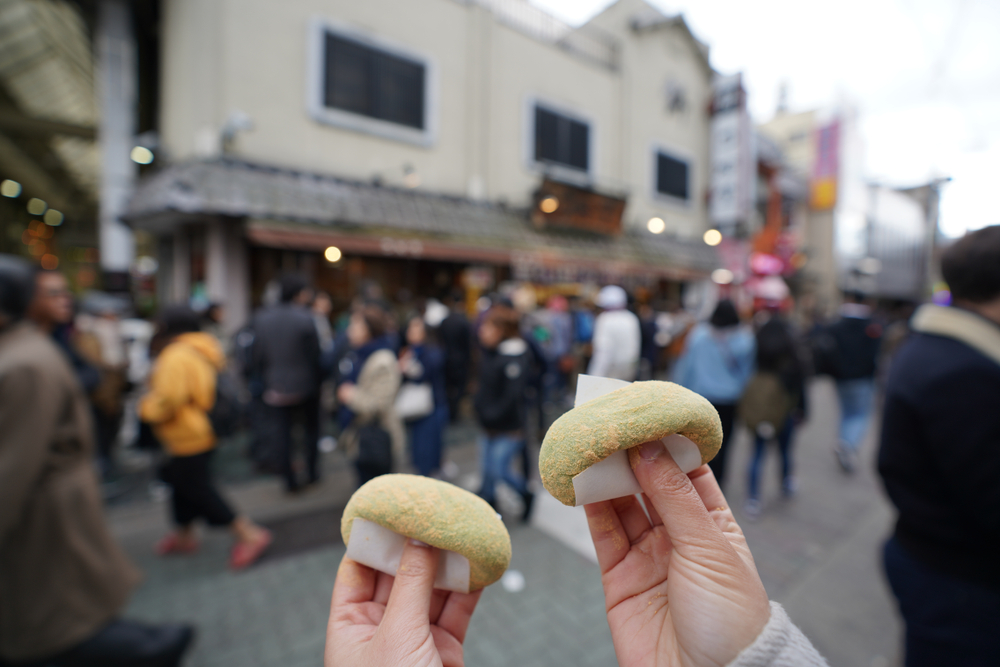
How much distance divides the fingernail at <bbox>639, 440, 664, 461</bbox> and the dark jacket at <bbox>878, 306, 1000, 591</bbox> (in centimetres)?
136

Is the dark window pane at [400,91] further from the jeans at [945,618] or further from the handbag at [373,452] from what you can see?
the jeans at [945,618]

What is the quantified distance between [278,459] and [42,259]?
19690 mm

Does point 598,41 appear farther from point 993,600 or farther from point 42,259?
point 42,259

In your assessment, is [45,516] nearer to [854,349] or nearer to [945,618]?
[945,618]

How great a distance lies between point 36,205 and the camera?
1518cm

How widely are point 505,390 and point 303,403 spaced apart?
7.52 ft

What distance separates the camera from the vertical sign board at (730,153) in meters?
11.8

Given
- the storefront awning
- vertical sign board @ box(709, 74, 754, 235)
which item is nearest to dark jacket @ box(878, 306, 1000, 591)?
the storefront awning

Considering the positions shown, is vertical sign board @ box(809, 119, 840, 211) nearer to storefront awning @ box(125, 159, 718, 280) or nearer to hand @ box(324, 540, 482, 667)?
storefront awning @ box(125, 159, 718, 280)

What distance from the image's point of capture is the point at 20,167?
12000mm

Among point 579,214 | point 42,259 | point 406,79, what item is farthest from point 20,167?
point 579,214

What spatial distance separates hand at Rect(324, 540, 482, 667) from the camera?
71 cm

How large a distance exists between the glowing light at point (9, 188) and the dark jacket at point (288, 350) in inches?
589

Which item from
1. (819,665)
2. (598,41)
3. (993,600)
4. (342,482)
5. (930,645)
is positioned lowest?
(342,482)
